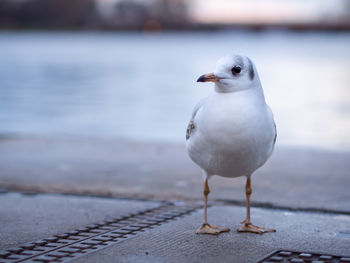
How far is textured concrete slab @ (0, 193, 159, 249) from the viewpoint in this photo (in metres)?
4.19

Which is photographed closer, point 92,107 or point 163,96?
point 92,107

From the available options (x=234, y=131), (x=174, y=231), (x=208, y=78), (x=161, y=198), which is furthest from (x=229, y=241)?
(x=161, y=198)

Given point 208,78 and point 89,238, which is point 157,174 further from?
point 208,78

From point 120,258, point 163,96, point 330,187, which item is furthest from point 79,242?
point 163,96

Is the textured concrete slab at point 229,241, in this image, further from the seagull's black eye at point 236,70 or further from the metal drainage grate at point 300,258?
the seagull's black eye at point 236,70

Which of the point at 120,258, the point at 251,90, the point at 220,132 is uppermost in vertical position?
the point at 251,90

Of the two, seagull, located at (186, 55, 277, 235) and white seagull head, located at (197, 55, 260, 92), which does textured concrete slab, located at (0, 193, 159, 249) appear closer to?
seagull, located at (186, 55, 277, 235)

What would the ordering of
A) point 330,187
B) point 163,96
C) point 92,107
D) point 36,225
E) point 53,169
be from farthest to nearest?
point 163,96 < point 92,107 < point 53,169 < point 330,187 < point 36,225

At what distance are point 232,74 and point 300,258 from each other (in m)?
1.15

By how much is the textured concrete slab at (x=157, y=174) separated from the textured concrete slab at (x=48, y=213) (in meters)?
0.36

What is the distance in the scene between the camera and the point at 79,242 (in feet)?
13.0

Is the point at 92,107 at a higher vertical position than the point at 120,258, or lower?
higher

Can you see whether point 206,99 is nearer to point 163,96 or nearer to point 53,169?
point 53,169

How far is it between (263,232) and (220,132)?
84 cm
